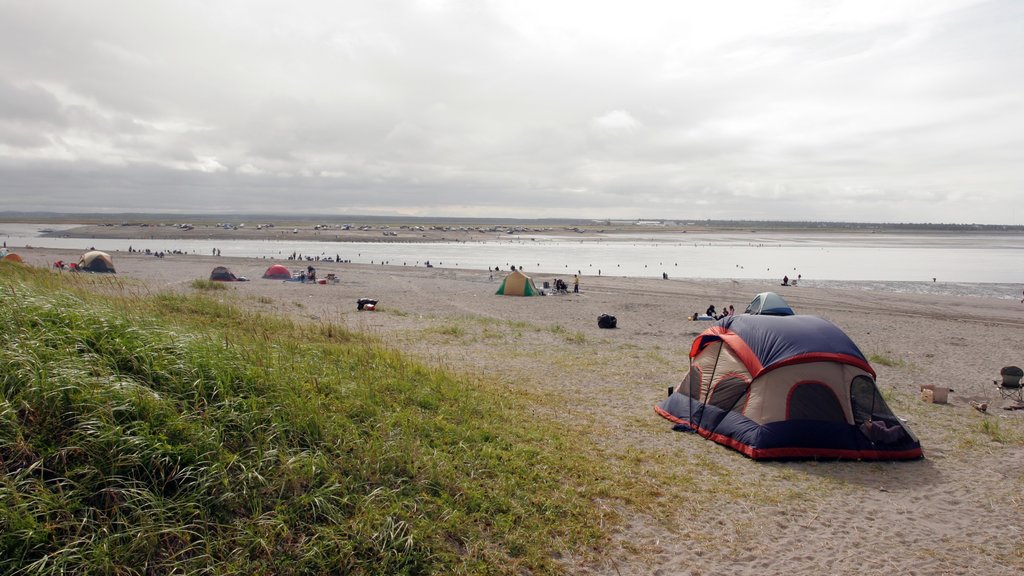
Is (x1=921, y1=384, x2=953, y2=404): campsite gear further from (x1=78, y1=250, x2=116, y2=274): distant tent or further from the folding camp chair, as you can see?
(x1=78, y1=250, x2=116, y2=274): distant tent

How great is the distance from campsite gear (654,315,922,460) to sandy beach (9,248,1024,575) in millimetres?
300

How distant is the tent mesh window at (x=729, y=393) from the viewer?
384 inches

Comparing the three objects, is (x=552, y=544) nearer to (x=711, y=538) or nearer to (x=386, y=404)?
(x=711, y=538)

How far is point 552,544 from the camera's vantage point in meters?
5.92

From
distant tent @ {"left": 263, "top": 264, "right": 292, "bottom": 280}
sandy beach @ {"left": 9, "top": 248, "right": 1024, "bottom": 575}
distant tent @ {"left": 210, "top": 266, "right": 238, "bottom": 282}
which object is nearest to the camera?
sandy beach @ {"left": 9, "top": 248, "right": 1024, "bottom": 575}

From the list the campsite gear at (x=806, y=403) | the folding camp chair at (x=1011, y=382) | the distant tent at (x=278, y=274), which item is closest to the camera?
the campsite gear at (x=806, y=403)

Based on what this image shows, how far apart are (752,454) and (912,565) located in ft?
9.55

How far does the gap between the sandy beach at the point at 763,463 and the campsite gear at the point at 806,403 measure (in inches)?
11.8

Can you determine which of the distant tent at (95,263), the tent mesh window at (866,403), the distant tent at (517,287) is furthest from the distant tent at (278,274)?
the tent mesh window at (866,403)

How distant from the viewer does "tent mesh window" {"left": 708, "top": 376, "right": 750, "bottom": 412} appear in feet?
32.0

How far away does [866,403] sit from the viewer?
9.47m

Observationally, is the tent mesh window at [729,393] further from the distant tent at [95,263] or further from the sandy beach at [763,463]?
the distant tent at [95,263]

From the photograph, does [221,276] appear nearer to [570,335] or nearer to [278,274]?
[278,274]

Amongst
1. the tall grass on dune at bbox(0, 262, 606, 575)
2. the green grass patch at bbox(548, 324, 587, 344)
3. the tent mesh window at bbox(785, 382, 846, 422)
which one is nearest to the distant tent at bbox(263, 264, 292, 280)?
the green grass patch at bbox(548, 324, 587, 344)
